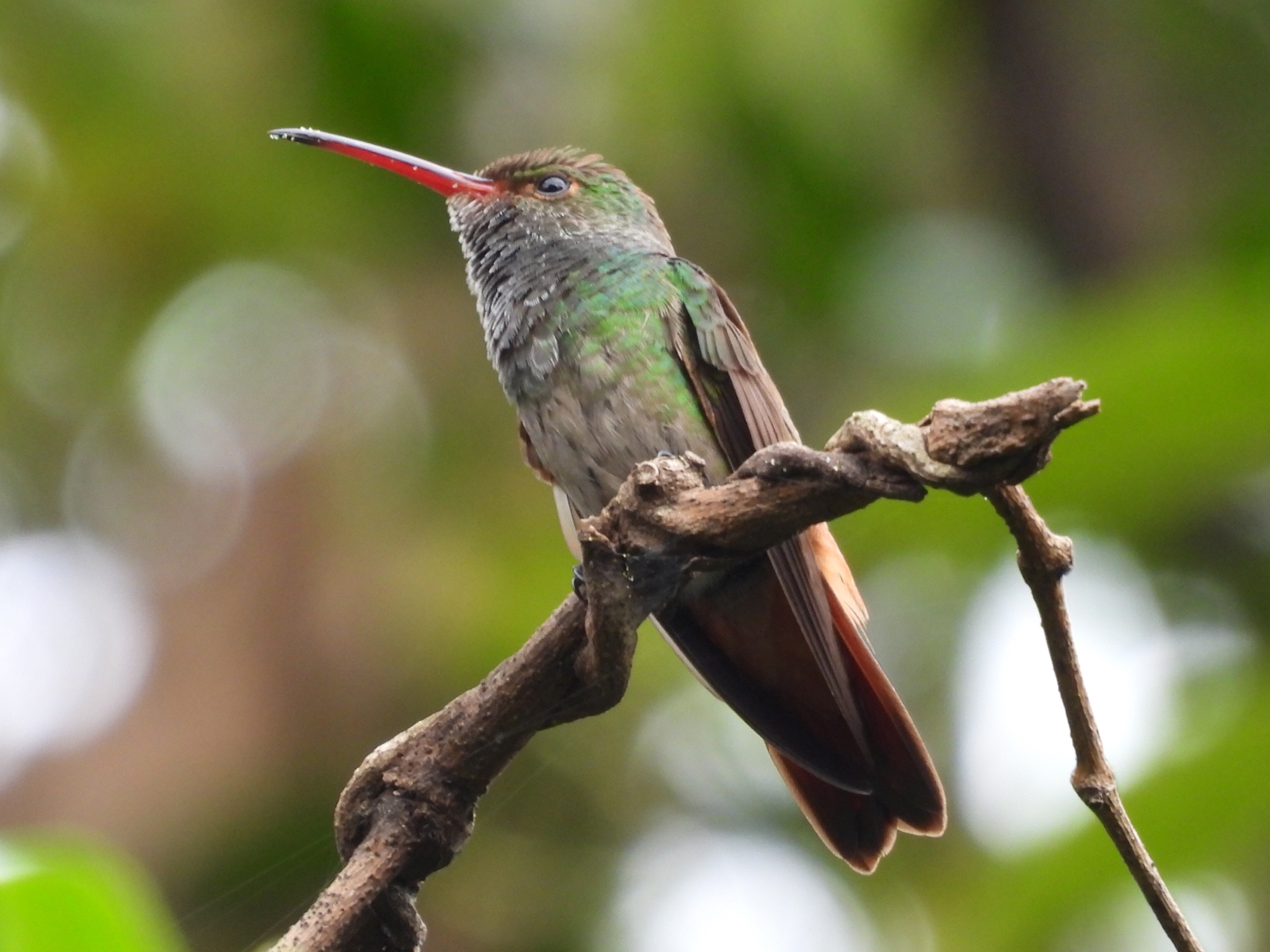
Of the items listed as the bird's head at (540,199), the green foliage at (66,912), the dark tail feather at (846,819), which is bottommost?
the dark tail feather at (846,819)

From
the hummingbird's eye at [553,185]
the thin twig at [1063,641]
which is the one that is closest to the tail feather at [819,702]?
the thin twig at [1063,641]

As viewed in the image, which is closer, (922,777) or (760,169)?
(922,777)

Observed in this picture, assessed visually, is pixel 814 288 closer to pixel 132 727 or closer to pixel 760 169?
pixel 760 169

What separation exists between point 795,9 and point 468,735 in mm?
4634

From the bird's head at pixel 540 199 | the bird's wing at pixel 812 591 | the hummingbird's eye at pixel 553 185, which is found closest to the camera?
the bird's wing at pixel 812 591

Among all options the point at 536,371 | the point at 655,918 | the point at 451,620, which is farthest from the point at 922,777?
the point at 451,620

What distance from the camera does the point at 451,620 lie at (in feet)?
21.2

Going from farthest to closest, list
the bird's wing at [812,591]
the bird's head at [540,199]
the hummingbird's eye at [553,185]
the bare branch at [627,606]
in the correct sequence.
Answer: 1. the hummingbird's eye at [553,185]
2. the bird's head at [540,199]
3. the bird's wing at [812,591]
4. the bare branch at [627,606]

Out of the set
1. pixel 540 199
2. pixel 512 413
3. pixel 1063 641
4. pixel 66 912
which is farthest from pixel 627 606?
pixel 512 413

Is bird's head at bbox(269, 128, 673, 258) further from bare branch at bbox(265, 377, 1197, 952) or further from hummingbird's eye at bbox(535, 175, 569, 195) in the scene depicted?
bare branch at bbox(265, 377, 1197, 952)

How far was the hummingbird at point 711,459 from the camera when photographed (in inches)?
110

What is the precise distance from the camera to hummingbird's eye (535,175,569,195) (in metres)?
4.06

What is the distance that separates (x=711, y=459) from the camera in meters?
3.26

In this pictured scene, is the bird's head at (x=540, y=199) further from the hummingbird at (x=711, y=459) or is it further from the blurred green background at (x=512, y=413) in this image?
the blurred green background at (x=512, y=413)
